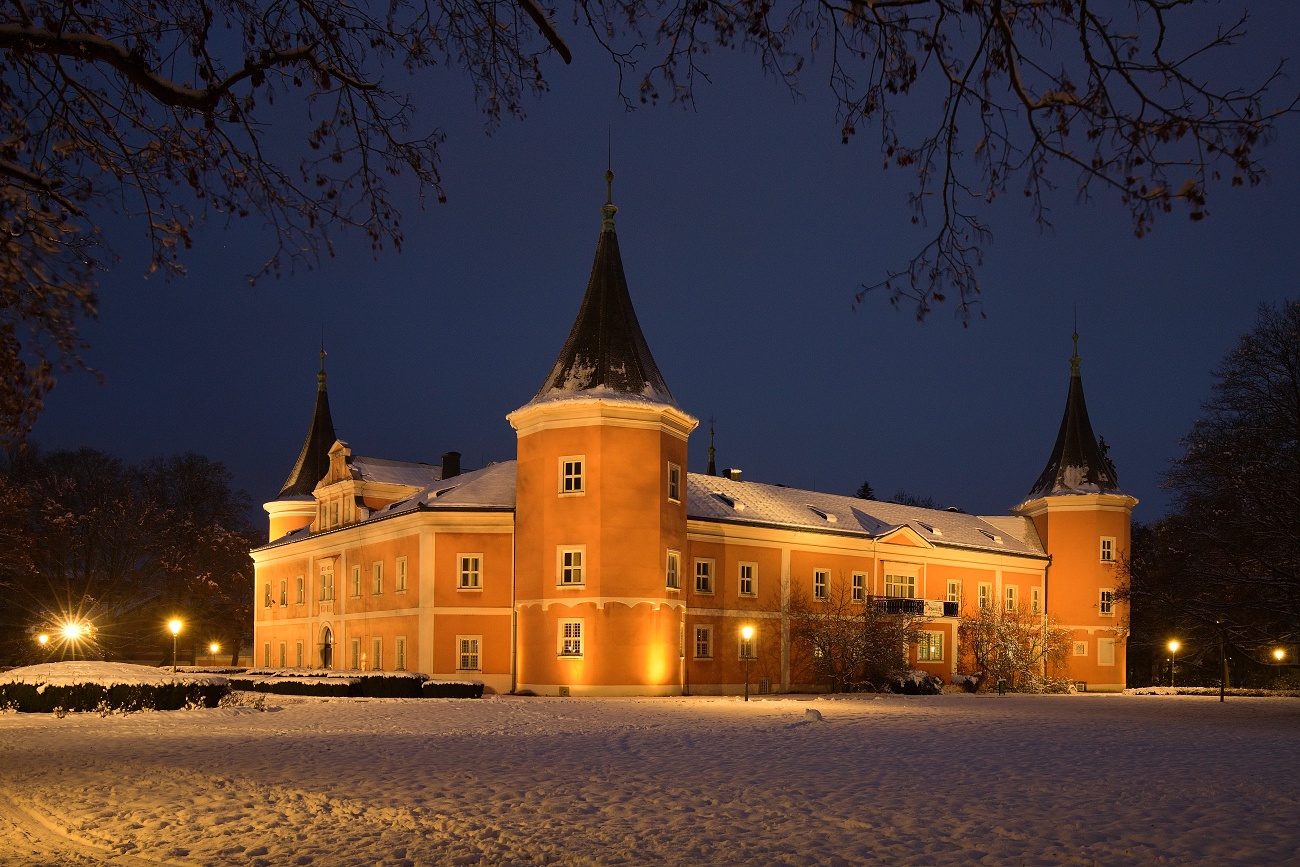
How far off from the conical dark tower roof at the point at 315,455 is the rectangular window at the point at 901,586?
27539 millimetres

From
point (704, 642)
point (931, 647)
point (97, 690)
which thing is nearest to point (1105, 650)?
point (931, 647)

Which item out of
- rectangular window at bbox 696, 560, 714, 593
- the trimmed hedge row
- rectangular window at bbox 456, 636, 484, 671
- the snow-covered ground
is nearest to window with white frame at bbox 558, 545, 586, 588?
rectangular window at bbox 456, 636, 484, 671

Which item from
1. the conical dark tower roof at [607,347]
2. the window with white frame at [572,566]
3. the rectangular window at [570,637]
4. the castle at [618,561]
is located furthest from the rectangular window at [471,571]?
the conical dark tower roof at [607,347]

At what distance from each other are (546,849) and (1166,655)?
56174 mm

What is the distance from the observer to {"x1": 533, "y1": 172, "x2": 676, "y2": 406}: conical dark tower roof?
38156 millimetres

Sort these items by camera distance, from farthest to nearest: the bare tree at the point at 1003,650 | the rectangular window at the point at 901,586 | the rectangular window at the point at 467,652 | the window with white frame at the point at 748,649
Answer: the bare tree at the point at 1003,650, the rectangular window at the point at 901,586, the window with white frame at the point at 748,649, the rectangular window at the point at 467,652

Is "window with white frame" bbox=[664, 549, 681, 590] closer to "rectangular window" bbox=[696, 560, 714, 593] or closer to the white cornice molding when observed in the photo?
"rectangular window" bbox=[696, 560, 714, 593]

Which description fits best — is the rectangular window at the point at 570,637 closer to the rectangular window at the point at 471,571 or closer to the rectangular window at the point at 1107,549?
the rectangular window at the point at 471,571

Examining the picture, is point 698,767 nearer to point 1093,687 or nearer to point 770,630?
point 770,630

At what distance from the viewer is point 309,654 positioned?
49719mm

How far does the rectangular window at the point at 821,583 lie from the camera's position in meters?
45.6

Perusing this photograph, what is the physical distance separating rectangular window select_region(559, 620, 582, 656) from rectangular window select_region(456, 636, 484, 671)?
417cm

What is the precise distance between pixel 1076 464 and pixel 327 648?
1393 inches

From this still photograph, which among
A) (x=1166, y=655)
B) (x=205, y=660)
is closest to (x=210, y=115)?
(x=1166, y=655)
